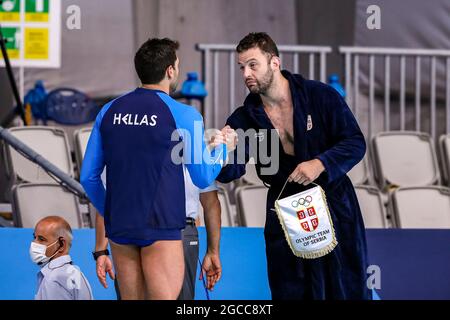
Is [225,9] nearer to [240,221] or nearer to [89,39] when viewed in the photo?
[89,39]

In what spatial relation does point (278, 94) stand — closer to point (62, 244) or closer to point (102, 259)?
point (102, 259)

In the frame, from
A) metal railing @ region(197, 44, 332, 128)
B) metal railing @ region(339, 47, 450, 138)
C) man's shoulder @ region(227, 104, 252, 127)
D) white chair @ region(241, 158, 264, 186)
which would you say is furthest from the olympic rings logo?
metal railing @ region(339, 47, 450, 138)

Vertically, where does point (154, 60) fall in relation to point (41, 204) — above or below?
above

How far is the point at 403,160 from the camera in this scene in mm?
7965

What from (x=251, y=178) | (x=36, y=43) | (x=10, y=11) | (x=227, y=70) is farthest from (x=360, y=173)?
(x=10, y=11)

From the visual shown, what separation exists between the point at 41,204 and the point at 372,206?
79.4 inches

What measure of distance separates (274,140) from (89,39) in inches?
177

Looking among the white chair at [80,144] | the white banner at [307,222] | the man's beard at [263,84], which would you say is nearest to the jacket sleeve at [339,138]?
the white banner at [307,222]

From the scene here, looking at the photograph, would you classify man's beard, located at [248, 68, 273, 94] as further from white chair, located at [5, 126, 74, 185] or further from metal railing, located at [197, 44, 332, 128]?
metal railing, located at [197, 44, 332, 128]

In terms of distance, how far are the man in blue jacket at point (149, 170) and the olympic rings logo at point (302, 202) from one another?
45 cm

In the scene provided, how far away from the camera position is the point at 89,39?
8.83m

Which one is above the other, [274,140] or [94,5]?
[94,5]

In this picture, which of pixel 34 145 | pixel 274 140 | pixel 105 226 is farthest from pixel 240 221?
pixel 105 226
